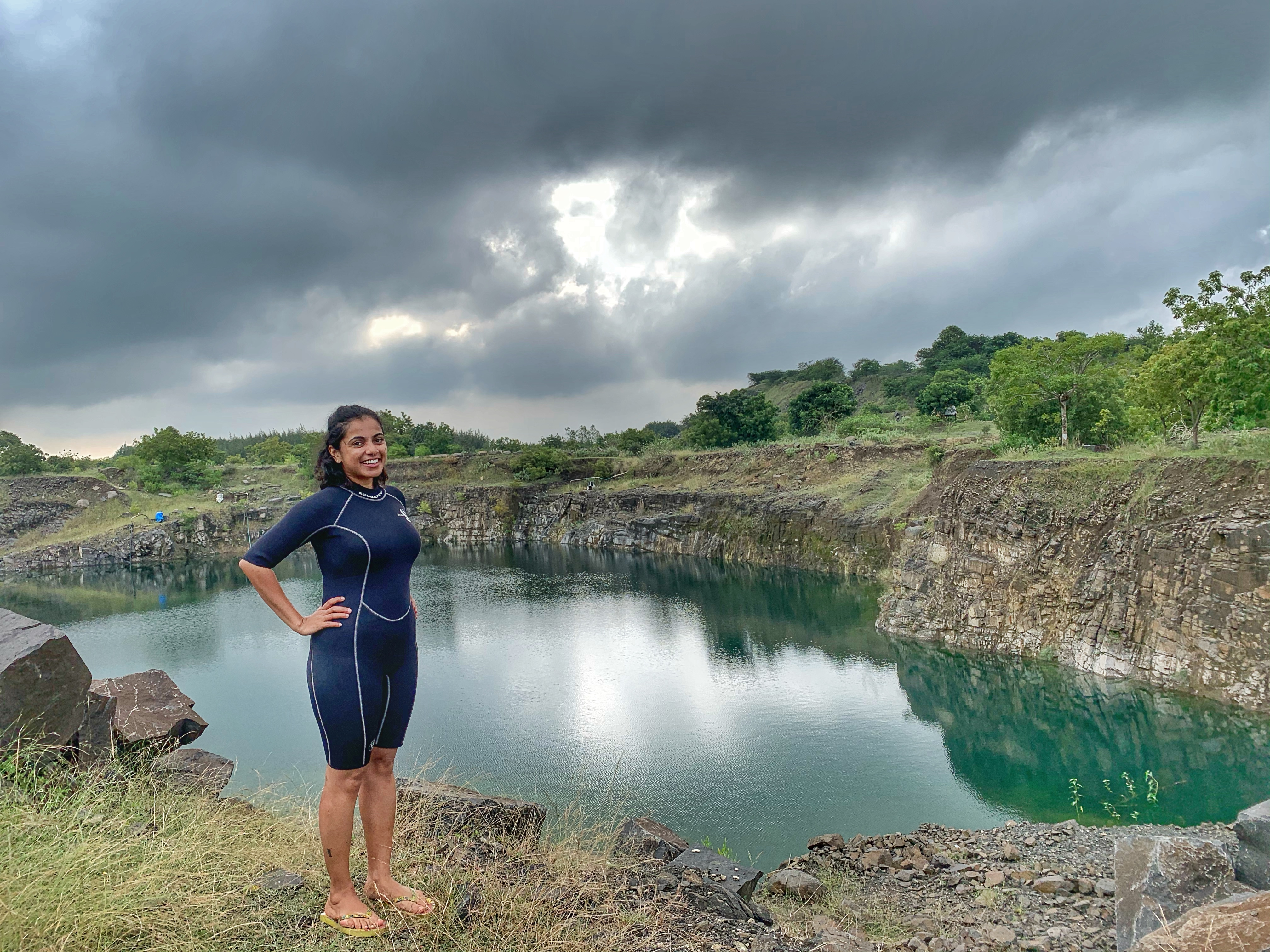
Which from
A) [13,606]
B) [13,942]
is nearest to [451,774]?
[13,942]

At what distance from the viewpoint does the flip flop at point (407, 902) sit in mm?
3221

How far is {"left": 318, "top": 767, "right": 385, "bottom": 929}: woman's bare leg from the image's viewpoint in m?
3.04

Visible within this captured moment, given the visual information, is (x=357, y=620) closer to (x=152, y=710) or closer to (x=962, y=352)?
(x=152, y=710)

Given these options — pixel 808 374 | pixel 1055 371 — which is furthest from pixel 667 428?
pixel 1055 371

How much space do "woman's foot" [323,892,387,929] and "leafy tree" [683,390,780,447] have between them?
4432cm

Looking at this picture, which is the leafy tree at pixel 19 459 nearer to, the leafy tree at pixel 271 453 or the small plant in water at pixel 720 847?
the leafy tree at pixel 271 453

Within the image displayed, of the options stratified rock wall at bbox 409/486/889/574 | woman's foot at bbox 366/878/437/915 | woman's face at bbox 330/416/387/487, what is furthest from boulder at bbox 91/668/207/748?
stratified rock wall at bbox 409/486/889/574

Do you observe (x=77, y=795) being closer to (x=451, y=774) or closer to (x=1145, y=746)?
(x=451, y=774)

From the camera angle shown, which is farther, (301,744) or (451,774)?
(301,744)

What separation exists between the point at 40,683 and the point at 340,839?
10.7 ft

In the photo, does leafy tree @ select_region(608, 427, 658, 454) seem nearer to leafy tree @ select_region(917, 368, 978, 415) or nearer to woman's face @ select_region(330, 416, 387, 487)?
leafy tree @ select_region(917, 368, 978, 415)

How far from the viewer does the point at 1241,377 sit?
1323cm

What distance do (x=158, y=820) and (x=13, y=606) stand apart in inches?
1455

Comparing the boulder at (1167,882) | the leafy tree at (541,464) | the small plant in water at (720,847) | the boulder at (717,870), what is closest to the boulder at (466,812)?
the boulder at (717,870)
